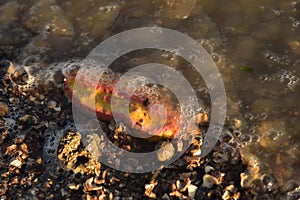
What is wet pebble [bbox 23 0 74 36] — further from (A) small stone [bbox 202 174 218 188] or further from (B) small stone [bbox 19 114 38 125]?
(A) small stone [bbox 202 174 218 188]

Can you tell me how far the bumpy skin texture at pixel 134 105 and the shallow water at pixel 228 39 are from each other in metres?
0.38

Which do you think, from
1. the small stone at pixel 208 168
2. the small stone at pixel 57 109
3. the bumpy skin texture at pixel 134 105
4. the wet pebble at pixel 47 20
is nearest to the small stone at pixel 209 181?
the small stone at pixel 208 168

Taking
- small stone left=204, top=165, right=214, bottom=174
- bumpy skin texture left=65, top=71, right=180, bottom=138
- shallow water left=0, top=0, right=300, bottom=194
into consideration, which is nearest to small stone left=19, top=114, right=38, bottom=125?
bumpy skin texture left=65, top=71, right=180, bottom=138

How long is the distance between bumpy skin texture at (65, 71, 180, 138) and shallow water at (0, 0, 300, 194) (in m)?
0.38

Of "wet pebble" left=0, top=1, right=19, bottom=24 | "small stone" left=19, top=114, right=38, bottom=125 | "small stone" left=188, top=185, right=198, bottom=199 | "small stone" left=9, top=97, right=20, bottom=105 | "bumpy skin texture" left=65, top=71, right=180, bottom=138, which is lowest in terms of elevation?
"small stone" left=188, top=185, right=198, bottom=199

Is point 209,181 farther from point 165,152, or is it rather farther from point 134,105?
point 134,105

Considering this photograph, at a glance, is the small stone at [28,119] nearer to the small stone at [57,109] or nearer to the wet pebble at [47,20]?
the small stone at [57,109]

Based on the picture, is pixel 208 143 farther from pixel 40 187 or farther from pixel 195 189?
pixel 40 187

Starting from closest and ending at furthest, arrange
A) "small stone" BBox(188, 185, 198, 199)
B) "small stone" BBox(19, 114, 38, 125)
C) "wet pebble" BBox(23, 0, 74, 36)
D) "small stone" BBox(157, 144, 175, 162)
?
"small stone" BBox(188, 185, 198, 199), "small stone" BBox(157, 144, 175, 162), "small stone" BBox(19, 114, 38, 125), "wet pebble" BBox(23, 0, 74, 36)

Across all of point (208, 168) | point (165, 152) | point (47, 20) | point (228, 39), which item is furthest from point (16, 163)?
point (228, 39)

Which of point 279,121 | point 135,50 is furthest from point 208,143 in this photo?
point 135,50

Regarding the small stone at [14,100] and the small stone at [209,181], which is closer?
the small stone at [209,181]

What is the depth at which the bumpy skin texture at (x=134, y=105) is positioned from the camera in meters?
2.69

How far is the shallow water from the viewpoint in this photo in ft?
9.23
